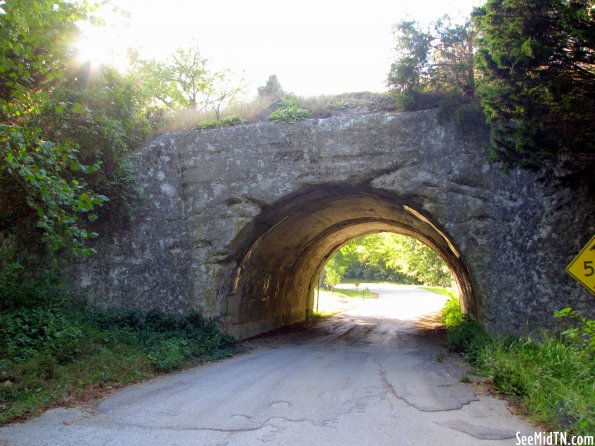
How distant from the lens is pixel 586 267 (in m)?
5.75

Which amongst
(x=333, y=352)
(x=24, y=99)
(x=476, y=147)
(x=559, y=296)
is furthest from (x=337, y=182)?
(x=24, y=99)

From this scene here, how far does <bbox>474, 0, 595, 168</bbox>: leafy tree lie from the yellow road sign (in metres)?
1.99

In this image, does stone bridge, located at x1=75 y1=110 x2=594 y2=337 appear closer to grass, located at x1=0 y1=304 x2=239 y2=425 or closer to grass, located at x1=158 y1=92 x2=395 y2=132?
grass, located at x1=158 y1=92 x2=395 y2=132

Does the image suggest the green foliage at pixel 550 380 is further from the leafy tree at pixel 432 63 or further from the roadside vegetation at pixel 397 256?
the roadside vegetation at pixel 397 256

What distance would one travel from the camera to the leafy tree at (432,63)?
10.9 m

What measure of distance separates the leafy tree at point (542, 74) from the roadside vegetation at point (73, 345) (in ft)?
24.5

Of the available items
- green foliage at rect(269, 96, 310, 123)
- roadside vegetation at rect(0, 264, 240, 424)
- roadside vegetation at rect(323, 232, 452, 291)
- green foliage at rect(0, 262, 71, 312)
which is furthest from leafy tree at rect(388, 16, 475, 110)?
roadside vegetation at rect(323, 232, 452, 291)

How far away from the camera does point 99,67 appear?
34.0 ft

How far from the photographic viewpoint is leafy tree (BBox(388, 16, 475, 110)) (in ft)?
35.8

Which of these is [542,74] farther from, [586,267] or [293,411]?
[293,411]

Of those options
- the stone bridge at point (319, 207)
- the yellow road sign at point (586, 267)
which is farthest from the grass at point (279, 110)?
the yellow road sign at point (586, 267)

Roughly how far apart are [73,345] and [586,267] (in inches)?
321

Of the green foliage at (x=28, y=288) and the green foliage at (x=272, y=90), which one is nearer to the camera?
the green foliage at (x=28, y=288)

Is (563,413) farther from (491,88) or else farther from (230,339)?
(230,339)
